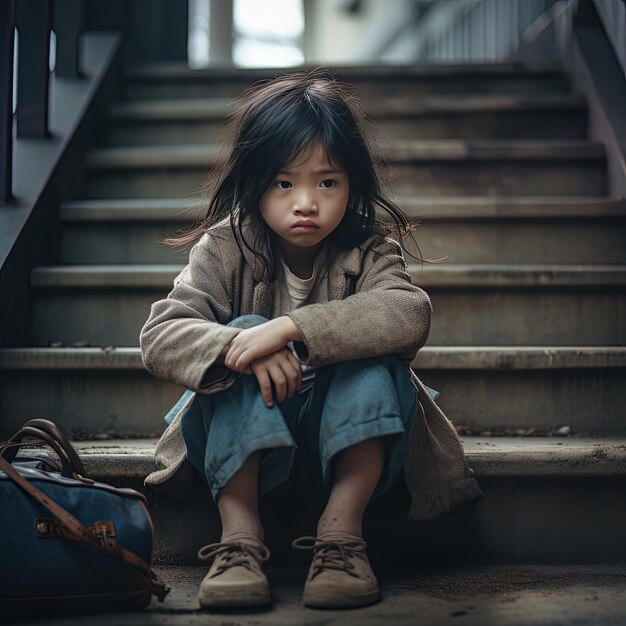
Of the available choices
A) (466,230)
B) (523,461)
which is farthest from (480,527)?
(466,230)

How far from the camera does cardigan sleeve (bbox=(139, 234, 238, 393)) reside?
1.35 meters

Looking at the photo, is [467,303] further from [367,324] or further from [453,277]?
[367,324]

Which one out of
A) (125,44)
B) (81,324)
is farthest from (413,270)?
(125,44)

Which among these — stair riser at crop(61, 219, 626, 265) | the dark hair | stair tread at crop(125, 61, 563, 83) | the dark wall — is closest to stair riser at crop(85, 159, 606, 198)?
stair riser at crop(61, 219, 626, 265)

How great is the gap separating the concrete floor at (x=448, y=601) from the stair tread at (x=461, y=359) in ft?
1.56

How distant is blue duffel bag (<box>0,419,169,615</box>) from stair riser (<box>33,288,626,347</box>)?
34.7 inches

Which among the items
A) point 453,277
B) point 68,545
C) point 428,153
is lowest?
point 68,545

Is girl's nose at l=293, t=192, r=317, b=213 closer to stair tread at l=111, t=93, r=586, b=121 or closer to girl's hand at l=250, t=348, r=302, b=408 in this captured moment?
girl's hand at l=250, t=348, r=302, b=408

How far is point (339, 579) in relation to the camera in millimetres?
1277

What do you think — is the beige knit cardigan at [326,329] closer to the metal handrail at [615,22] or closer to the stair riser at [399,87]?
the metal handrail at [615,22]

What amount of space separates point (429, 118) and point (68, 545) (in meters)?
2.17

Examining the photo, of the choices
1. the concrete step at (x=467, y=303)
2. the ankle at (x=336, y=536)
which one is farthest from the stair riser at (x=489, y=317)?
the ankle at (x=336, y=536)

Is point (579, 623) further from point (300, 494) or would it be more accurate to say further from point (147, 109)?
point (147, 109)

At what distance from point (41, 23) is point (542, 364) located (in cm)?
151
